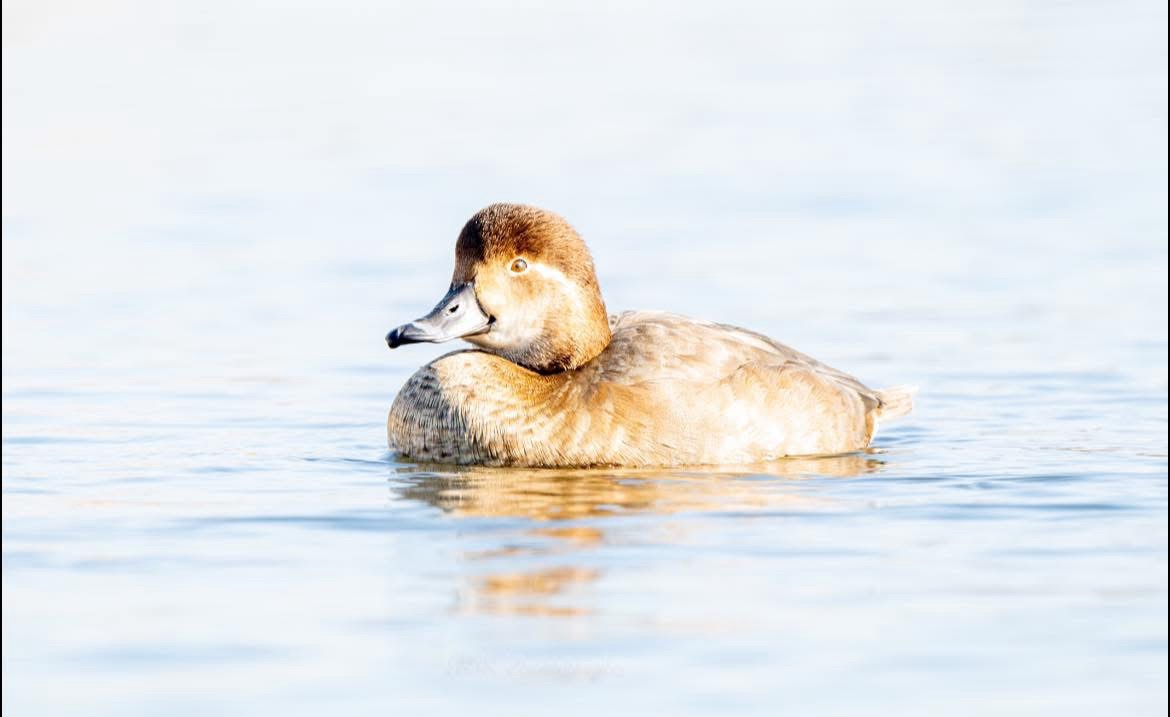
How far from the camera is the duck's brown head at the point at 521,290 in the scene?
9336 mm

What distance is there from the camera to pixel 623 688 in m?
5.96

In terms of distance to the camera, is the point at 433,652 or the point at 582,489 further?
the point at 582,489

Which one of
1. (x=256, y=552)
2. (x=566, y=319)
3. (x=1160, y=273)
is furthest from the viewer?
(x=1160, y=273)

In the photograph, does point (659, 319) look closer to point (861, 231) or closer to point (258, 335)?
point (258, 335)

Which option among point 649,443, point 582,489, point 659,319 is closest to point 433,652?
point 582,489

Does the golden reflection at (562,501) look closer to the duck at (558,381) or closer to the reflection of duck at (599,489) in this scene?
the reflection of duck at (599,489)

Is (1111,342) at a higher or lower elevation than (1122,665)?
higher

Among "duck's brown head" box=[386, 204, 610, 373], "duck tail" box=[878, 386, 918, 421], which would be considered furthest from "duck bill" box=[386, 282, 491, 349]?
"duck tail" box=[878, 386, 918, 421]

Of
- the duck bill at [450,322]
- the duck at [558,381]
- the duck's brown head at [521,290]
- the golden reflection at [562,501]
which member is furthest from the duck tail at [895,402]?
the duck bill at [450,322]

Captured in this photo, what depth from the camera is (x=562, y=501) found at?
8.50 m

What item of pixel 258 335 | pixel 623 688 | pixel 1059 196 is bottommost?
pixel 623 688

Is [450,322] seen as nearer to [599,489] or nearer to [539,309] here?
[539,309]

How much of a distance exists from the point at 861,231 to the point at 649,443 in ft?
22.9

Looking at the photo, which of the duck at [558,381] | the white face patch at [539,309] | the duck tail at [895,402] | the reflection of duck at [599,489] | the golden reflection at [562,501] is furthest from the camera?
the duck tail at [895,402]
